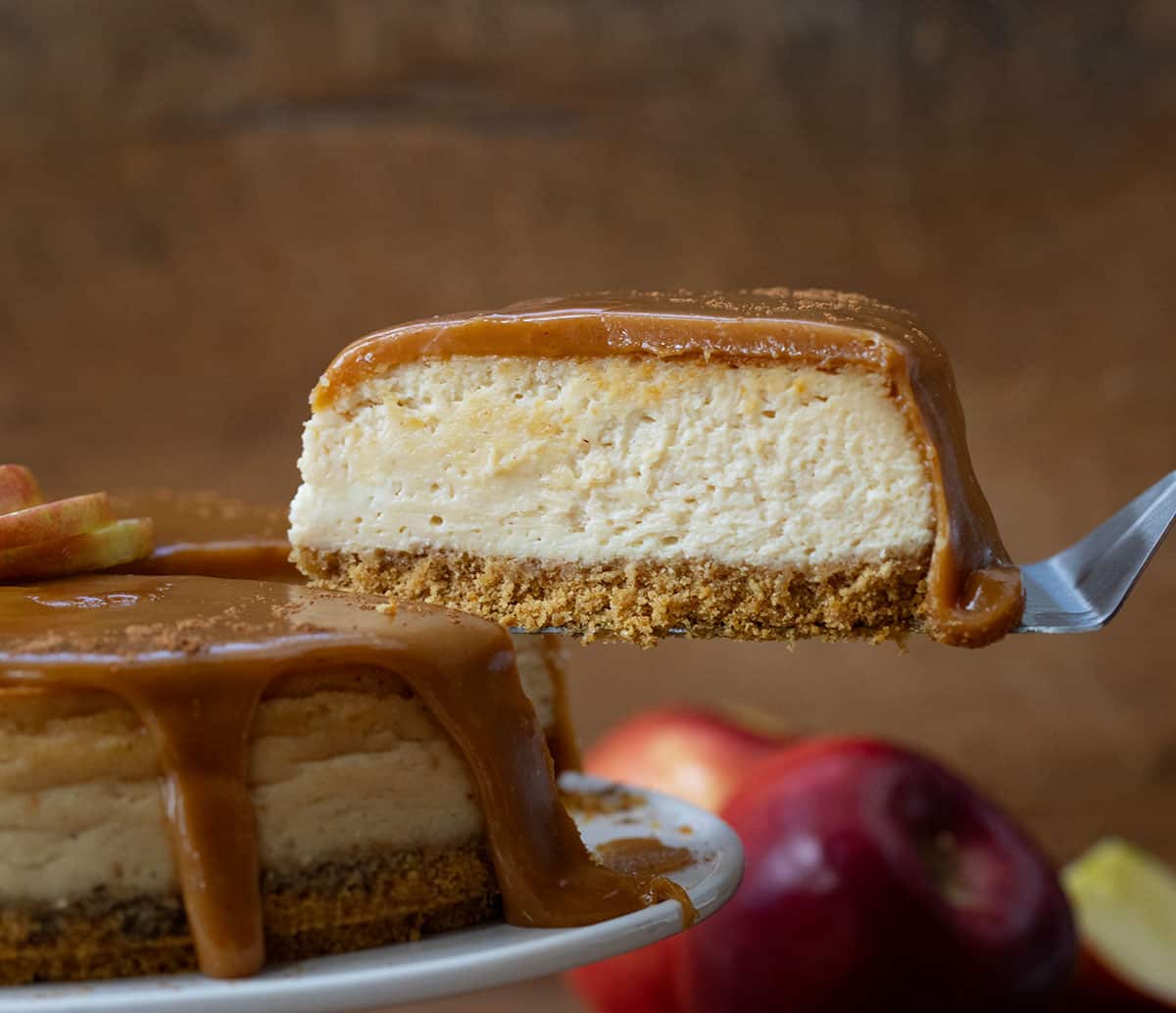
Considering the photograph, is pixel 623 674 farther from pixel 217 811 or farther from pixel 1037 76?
pixel 217 811

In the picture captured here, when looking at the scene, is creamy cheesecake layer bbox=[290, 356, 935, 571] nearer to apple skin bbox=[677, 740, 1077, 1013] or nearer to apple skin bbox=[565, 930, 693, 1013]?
apple skin bbox=[677, 740, 1077, 1013]

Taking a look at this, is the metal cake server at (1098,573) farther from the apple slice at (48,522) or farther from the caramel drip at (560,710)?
the apple slice at (48,522)

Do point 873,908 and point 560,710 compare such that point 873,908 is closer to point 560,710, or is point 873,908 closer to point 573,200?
point 560,710

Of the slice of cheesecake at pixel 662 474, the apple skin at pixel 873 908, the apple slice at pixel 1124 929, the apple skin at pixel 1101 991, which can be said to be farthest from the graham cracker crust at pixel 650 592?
the apple skin at pixel 1101 991

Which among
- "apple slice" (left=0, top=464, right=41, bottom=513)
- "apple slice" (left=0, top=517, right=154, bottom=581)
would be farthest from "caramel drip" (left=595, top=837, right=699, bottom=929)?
"apple slice" (left=0, top=464, right=41, bottom=513)

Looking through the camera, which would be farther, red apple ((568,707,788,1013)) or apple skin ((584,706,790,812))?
apple skin ((584,706,790,812))
